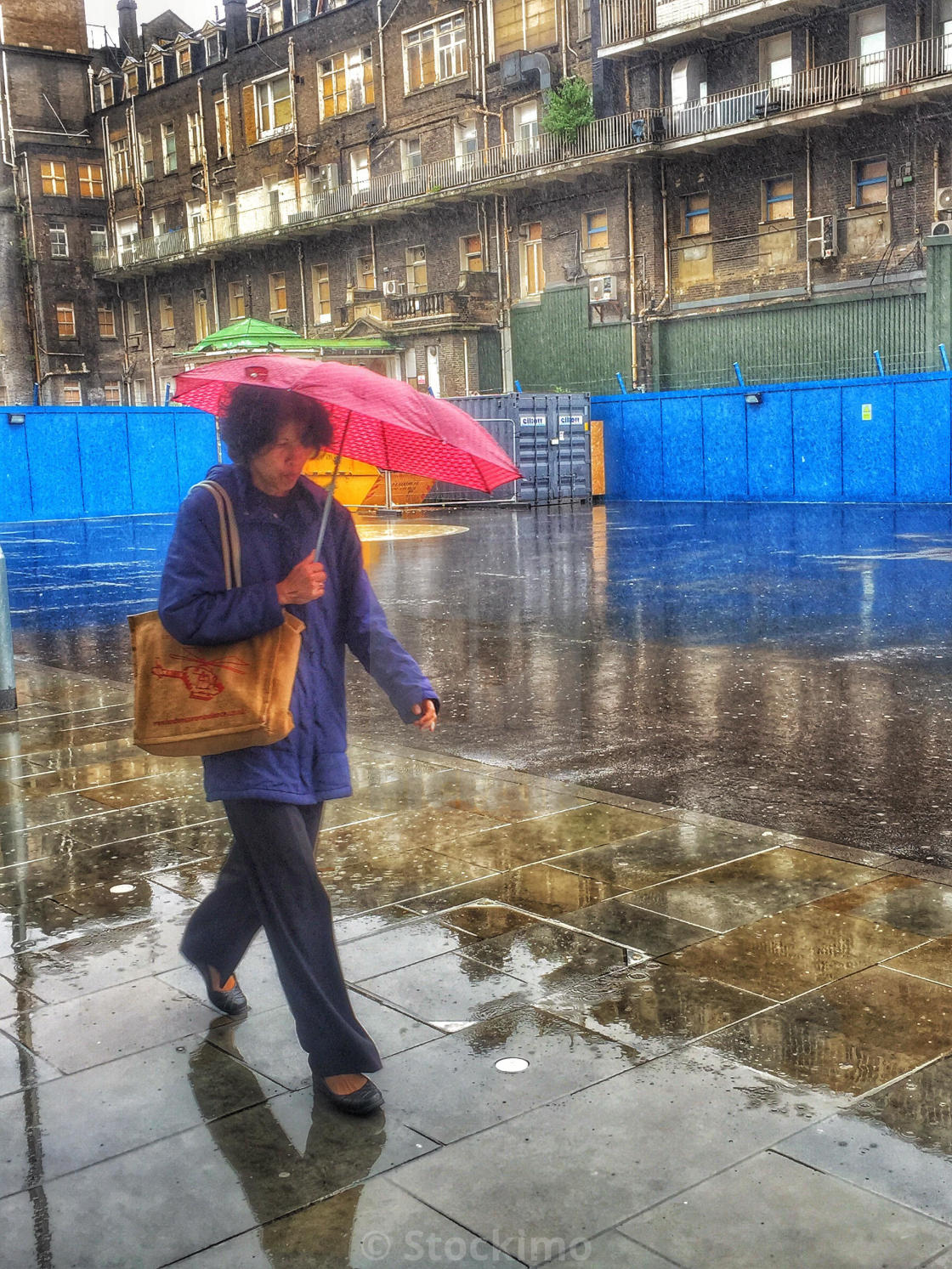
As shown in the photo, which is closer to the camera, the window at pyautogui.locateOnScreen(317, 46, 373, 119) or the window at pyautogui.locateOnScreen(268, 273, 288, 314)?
the window at pyautogui.locateOnScreen(317, 46, 373, 119)

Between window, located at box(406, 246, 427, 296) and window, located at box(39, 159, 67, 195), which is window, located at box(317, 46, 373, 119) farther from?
window, located at box(39, 159, 67, 195)

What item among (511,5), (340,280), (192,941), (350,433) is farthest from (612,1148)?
(340,280)

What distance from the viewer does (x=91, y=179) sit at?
183 ft

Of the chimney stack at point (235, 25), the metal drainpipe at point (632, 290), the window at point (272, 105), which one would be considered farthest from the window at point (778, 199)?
the chimney stack at point (235, 25)

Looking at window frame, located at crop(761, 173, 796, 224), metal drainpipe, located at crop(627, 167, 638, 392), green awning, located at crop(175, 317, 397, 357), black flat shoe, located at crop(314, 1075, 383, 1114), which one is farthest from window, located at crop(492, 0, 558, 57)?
black flat shoe, located at crop(314, 1075, 383, 1114)

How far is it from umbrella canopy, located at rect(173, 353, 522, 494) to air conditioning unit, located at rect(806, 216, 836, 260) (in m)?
30.4

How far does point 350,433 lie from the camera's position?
373 cm

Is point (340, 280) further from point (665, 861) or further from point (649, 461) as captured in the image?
point (665, 861)

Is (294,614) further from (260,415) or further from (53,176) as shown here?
(53,176)

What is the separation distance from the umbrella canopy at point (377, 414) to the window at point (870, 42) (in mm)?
30010

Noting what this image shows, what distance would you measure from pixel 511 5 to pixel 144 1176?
39.9m

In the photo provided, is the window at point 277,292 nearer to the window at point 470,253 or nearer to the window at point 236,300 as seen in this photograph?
the window at point 236,300

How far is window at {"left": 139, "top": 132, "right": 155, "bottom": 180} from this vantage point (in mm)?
53156

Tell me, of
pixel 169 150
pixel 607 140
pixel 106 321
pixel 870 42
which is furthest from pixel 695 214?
pixel 106 321
